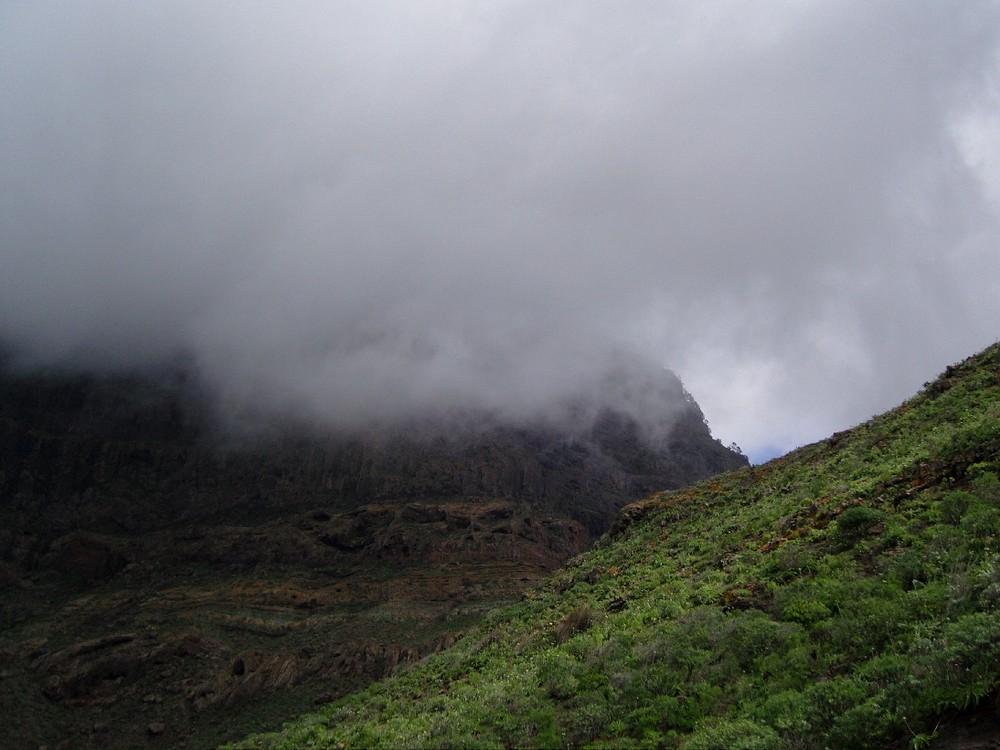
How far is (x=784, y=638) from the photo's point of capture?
13.8 m

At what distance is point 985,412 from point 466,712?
19.4 m

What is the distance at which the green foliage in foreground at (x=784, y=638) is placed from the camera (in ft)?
34.7

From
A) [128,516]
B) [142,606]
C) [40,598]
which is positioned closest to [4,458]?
[128,516]

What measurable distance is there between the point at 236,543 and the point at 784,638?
12900 centimetres

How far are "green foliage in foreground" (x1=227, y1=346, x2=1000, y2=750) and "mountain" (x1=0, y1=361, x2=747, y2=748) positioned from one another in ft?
151

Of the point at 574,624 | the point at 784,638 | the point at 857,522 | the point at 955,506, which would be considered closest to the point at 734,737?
the point at 784,638

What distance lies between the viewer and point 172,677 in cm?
8738

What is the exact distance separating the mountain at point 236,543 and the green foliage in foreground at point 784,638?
46136 millimetres

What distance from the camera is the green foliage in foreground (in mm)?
10562

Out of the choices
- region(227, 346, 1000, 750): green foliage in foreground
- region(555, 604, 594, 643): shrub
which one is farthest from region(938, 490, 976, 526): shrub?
region(555, 604, 594, 643): shrub

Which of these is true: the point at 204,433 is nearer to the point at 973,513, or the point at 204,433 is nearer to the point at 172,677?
the point at 172,677

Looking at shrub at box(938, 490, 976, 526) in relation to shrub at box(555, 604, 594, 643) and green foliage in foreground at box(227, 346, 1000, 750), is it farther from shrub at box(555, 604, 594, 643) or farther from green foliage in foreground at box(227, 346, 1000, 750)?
shrub at box(555, 604, 594, 643)

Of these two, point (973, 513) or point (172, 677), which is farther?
point (172, 677)

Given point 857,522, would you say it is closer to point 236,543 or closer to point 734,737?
point 734,737
